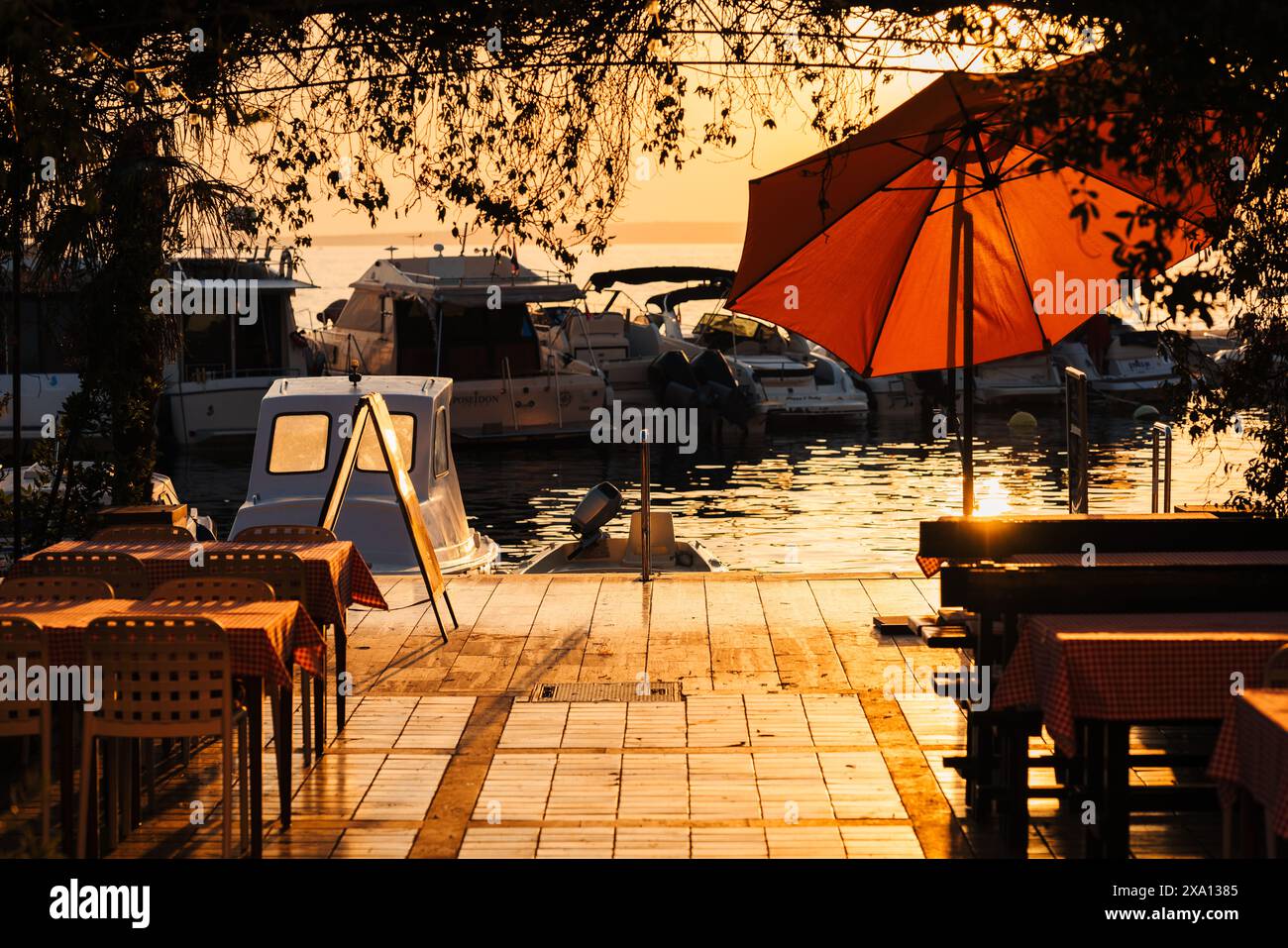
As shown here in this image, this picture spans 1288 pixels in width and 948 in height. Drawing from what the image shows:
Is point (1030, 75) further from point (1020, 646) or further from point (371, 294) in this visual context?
point (371, 294)

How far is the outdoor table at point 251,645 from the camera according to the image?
6.10 meters

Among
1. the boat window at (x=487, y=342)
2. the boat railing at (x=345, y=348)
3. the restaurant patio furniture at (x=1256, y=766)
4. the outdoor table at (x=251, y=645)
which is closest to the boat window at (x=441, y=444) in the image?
the outdoor table at (x=251, y=645)

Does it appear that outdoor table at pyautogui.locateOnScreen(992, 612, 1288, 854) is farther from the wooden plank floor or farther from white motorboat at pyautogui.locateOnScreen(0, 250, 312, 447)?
white motorboat at pyautogui.locateOnScreen(0, 250, 312, 447)

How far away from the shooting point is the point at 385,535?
45.6 feet

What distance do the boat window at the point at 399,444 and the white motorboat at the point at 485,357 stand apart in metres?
15.8

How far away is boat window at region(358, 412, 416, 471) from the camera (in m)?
14.3

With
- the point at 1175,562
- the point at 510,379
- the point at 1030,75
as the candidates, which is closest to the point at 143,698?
the point at 1030,75

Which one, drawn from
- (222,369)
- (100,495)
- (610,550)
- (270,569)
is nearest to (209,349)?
(222,369)

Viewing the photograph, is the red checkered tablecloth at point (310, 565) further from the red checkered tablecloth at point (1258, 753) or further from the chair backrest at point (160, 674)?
the red checkered tablecloth at point (1258, 753)

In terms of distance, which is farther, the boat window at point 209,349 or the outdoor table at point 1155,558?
the boat window at point 209,349

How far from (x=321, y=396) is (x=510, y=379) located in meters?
17.3

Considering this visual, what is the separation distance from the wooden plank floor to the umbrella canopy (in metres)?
1.93

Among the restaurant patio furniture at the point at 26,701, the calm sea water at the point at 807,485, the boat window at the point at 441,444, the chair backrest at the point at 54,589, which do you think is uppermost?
the boat window at the point at 441,444

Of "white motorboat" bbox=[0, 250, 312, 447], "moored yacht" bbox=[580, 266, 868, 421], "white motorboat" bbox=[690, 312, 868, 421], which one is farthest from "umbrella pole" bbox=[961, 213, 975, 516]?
"white motorboat" bbox=[690, 312, 868, 421]
